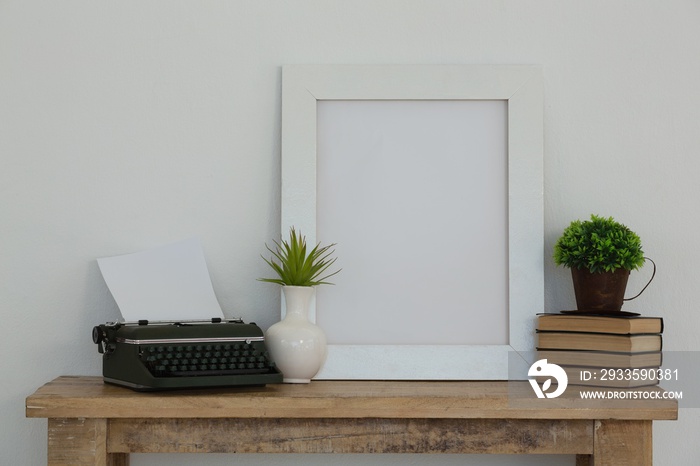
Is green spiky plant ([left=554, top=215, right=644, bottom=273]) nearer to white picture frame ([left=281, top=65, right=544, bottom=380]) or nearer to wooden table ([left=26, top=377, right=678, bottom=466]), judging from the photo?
white picture frame ([left=281, top=65, right=544, bottom=380])

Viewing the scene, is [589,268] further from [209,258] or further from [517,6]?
[209,258]

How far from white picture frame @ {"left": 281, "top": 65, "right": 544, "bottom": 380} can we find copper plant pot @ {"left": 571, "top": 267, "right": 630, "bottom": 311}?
0.42 ft

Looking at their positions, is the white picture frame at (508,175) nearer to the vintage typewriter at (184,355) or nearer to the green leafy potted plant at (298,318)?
the green leafy potted plant at (298,318)

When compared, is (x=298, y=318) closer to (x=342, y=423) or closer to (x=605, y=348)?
(x=342, y=423)

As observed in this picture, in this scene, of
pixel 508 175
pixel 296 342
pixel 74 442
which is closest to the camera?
pixel 74 442

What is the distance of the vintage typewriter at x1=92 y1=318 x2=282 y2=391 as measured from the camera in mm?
1635

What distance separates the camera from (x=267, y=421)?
1646mm

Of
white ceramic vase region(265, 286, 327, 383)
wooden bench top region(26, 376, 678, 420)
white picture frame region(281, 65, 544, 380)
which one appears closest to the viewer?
wooden bench top region(26, 376, 678, 420)

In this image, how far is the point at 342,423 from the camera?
5.41 feet

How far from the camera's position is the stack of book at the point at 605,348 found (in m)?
1.69

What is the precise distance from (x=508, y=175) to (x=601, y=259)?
1.02 feet

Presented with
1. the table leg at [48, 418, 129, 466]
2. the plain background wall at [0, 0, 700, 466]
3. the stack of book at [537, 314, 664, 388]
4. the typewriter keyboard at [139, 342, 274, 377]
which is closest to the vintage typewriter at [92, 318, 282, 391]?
the typewriter keyboard at [139, 342, 274, 377]

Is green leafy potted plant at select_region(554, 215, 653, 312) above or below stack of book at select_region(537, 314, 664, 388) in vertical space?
above

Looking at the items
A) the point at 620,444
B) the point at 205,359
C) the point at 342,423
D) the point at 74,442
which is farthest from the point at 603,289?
the point at 74,442
